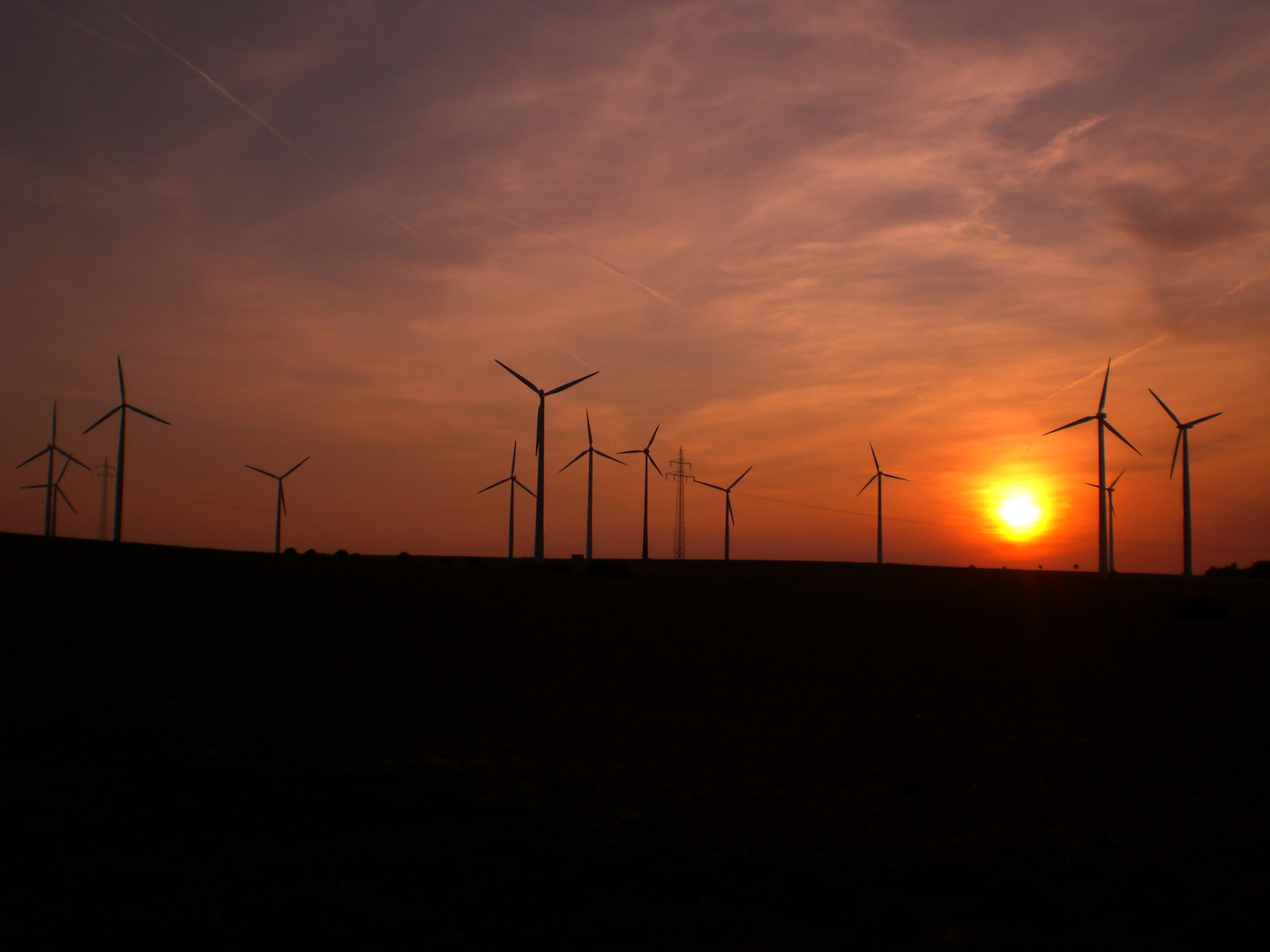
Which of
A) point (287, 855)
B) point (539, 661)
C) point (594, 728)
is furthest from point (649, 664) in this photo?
point (287, 855)

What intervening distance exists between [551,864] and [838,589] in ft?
199

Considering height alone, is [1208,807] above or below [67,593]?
below

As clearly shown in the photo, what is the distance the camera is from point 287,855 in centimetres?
1265

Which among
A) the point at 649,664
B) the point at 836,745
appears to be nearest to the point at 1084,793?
the point at 836,745

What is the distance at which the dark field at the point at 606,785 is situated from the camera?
35.9 ft

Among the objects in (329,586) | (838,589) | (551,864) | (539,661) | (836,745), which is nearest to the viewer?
(551,864)

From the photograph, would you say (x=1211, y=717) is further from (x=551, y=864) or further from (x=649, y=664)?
(x=551, y=864)

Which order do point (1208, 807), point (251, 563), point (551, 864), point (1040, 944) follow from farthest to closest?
1. point (251, 563)
2. point (1208, 807)
3. point (551, 864)
4. point (1040, 944)

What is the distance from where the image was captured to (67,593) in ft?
118

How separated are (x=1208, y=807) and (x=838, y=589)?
54527 mm

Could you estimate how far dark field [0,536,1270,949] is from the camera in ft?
35.9

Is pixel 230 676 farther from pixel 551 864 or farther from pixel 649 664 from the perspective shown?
pixel 551 864

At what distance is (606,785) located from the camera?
17.1m

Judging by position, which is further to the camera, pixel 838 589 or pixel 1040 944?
pixel 838 589
